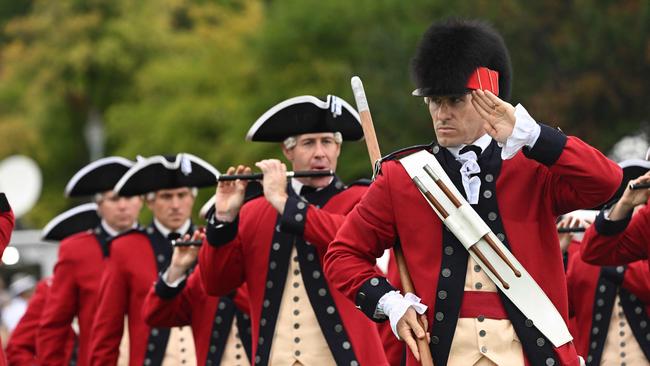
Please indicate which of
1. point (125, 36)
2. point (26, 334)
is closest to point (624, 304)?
point (26, 334)

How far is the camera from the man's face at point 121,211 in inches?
489

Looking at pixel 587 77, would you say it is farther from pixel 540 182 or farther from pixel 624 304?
pixel 540 182

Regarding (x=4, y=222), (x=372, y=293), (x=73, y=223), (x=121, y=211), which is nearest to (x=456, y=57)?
(x=372, y=293)

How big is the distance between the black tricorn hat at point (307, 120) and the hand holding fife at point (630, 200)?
1.58 metres

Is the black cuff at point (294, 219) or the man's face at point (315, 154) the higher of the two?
the man's face at point (315, 154)

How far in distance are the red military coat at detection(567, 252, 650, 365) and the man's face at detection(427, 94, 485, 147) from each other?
11.9ft

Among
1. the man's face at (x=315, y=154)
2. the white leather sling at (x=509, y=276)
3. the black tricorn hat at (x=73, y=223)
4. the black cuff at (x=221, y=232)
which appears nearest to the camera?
the white leather sling at (x=509, y=276)

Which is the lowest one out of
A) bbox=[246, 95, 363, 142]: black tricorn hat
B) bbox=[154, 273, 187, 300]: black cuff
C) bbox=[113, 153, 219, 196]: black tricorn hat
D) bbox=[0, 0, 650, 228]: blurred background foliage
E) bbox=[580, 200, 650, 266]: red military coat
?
bbox=[154, 273, 187, 300]: black cuff

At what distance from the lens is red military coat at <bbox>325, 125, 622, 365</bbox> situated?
6.32 meters

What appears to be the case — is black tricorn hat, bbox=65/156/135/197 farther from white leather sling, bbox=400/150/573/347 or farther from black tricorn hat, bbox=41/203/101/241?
white leather sling, bbox=400/150/573/347

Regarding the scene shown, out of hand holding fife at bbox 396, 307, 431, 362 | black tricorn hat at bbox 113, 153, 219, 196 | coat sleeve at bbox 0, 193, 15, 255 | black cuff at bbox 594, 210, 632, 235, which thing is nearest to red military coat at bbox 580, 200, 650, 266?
black cuff at bbox 594, 210, 632, 235

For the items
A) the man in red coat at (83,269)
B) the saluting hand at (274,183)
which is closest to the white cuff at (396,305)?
the saluting hand at (274,183)

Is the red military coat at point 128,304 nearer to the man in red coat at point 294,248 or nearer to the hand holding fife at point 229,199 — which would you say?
the man in red coat at point 294,248

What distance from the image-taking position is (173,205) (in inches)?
438
